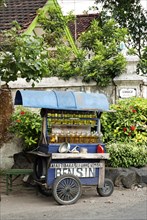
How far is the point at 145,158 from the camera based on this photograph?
899cm

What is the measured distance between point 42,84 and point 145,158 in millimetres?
3448

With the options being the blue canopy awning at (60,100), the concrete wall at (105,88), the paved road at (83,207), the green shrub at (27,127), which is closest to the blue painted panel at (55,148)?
the blue canopy awning at (60,100)

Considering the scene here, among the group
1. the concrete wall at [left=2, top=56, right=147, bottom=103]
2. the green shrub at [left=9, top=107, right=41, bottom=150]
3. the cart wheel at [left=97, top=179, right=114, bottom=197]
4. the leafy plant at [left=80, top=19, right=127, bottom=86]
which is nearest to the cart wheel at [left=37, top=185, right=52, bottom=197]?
the cart wheel at [left=97, top=179, right=114, bottom=197]

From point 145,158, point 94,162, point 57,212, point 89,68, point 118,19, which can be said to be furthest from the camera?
point 118,19

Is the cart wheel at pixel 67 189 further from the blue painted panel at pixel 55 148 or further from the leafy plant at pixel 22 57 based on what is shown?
the leafy plant at pixel 22 57

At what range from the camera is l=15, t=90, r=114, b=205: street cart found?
720cm

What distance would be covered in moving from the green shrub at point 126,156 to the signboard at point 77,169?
134cm

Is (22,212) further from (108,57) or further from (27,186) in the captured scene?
(108,57)

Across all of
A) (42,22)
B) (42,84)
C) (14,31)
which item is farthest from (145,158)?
(42,22)

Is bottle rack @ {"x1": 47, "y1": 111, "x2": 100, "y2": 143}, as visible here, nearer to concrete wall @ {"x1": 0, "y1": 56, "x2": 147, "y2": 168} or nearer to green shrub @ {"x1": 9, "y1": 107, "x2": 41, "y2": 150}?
green shrub @ {"x1": 9, "y1": 107, "x2": 41, "y2": 150}

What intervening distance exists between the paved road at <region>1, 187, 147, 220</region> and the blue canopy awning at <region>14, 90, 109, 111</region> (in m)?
1.80

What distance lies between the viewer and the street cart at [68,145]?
23.6ft

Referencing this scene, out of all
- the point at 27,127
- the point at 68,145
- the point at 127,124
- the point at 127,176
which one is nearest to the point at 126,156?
the point at 127,176

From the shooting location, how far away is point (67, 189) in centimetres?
714
